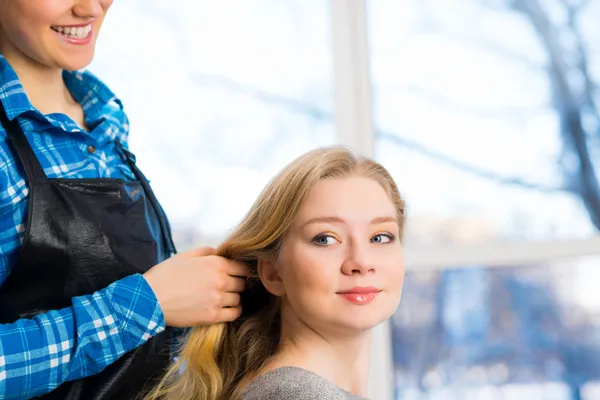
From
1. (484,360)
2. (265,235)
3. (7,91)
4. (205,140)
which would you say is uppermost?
(7,91)

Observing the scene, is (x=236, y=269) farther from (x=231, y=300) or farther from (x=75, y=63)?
(x=75, y=63)

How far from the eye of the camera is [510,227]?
9.99 feet

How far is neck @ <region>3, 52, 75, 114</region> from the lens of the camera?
170cm

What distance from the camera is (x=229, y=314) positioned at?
1.65 m

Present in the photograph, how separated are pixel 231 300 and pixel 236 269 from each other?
2.4 inches

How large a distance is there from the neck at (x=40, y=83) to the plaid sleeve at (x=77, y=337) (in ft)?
1.44

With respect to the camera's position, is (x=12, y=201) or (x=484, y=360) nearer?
(x=12, y=201)

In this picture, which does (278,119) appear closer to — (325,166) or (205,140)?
(205,140)

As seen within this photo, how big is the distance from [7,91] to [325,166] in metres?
A: 0.62

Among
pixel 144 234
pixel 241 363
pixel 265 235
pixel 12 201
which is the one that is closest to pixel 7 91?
pixel 12 201

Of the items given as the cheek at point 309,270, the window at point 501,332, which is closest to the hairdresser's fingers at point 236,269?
the cheek at point 309,270

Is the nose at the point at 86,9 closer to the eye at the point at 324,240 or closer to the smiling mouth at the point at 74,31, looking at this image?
the smiling mouth at the point at 74,31

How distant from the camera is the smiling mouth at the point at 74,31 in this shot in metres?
1.63

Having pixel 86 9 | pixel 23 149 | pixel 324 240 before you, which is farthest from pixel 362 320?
pixel 86 9
